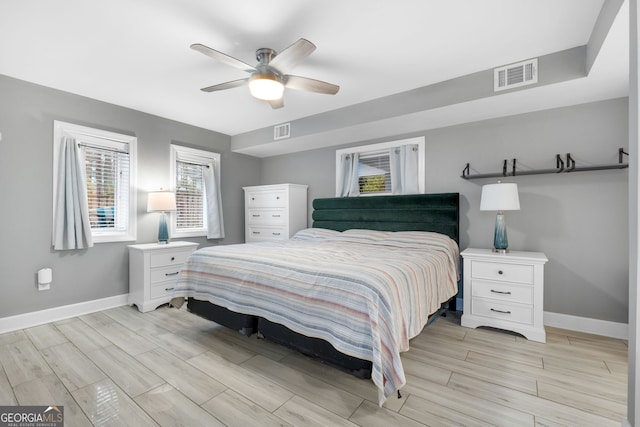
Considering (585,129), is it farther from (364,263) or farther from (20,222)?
(20,222)

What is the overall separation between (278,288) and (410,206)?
223cm

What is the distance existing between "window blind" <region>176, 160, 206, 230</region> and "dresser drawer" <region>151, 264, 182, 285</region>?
34.8 inches

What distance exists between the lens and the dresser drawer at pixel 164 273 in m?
3.43

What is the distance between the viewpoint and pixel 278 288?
204 centimetres

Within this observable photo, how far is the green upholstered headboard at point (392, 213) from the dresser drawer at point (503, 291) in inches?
26.8

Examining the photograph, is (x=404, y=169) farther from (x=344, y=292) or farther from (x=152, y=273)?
(x=152, y=273)

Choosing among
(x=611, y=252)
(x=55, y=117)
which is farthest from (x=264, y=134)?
(x=611, y=252)

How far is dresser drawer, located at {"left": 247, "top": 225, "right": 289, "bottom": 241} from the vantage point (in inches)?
179

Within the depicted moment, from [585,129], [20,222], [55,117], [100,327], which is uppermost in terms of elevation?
[55,117]

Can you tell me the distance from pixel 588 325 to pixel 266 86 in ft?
12.3

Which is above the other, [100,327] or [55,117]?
[55,117]

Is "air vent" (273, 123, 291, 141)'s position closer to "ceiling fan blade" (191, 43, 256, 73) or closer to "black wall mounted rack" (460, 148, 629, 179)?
"ceiling fan blade" (191, 43, 256, 73)

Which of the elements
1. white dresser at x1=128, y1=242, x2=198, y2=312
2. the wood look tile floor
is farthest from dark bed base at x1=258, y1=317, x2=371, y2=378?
white dresser at x1=128, y1=242, x2=198, y2=312

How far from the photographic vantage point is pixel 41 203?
300 centimetres
